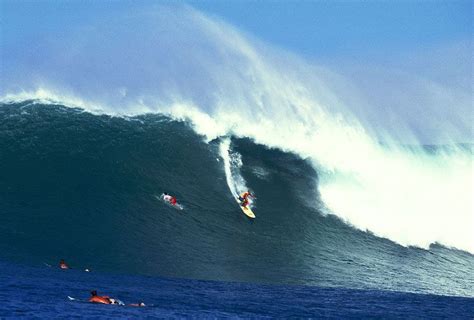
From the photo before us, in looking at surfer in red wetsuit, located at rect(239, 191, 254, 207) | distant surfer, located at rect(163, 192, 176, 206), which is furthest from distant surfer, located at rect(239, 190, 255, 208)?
distant surfer, located at rect(163, 192, 176, 206)

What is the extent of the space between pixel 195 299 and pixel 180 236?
6.70 metres

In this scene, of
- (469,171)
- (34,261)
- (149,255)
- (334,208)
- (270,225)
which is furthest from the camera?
(469,171)

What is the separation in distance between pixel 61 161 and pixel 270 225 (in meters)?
8.99

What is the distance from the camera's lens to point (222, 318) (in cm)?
1891

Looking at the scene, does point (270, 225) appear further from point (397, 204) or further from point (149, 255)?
point (397, 204)

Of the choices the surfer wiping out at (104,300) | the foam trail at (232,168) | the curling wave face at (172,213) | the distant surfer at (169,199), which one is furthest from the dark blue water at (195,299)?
the foam trail at (232,168)

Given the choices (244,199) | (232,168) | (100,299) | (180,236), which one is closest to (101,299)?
(100,299)

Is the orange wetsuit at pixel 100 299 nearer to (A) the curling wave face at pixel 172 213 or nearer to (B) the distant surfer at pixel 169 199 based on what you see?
(A) the curling wave face at pixel 172 213

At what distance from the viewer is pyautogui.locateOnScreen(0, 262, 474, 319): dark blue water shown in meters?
18.8

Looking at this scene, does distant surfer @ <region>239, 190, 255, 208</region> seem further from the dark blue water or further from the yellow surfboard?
the dark blue water

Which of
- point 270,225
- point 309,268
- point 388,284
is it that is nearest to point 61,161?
point 270,225

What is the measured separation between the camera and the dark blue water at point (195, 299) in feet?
61.6

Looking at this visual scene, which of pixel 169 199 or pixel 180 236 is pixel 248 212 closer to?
pixel 169 199

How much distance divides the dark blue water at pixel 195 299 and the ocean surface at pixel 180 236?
0.05 metres
